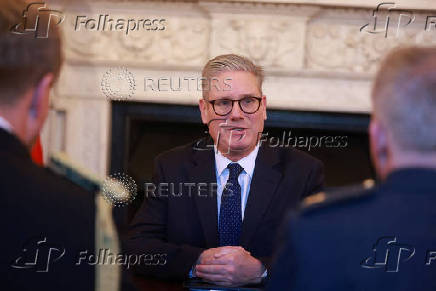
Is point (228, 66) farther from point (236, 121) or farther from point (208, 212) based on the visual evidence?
point (208, 212)

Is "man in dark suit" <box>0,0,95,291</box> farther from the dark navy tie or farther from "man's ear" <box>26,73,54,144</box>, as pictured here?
the dark navy tie

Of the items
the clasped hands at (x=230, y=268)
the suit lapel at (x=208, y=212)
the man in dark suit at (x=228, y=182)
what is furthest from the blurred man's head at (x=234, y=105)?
the clasped hands at (x=230, y=268)

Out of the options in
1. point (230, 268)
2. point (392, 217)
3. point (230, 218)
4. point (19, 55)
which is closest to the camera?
point (392, 217)

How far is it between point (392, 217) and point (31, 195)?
0.63 meters

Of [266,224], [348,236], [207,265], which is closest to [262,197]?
[266,224]

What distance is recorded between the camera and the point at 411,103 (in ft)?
3.52

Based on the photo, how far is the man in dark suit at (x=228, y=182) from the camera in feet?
7.63

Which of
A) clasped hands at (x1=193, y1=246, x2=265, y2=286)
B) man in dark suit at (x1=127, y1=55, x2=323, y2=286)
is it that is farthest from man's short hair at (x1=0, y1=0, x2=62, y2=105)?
man in dark suit at (x1=127, y1=55, x2=323, y2=286)

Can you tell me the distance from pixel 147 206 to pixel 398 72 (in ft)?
4.84

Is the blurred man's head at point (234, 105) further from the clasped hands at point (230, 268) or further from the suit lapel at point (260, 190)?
the clasped hands at point (230, 268)

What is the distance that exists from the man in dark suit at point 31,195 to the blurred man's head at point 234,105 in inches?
49.1

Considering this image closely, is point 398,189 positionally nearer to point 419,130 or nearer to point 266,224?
point 419,130

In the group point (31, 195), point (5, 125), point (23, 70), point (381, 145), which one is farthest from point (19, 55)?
point (381, 145)

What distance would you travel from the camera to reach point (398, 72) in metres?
1.09
